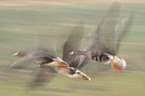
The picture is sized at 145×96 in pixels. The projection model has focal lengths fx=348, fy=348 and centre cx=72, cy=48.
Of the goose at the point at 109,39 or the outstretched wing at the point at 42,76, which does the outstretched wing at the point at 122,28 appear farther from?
the outstretched wing at the point at 42,76

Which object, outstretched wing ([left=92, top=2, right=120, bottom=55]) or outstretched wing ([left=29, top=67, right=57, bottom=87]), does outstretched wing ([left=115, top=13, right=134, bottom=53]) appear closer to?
outstretched wing ([left=92, top=2, right=120, bottom=55])

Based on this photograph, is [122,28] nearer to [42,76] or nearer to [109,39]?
[109,39]

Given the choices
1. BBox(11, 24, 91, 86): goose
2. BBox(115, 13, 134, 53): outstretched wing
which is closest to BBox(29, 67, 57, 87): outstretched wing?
BBox(11, 24, 91, 86): goose

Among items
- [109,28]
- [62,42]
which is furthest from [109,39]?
[62,42]

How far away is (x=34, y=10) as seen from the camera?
14.8ft

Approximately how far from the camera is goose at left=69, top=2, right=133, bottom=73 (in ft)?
1.45

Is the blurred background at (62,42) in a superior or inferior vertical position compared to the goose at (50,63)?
inferior

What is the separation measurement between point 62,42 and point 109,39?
12cm

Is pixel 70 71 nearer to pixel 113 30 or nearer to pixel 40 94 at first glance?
pixel 113 30

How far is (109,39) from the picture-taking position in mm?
435

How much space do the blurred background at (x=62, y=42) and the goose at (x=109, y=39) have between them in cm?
3

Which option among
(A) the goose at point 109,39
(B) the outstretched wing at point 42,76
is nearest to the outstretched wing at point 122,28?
(A) the goose at point 109,39

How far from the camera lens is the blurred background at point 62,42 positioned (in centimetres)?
69

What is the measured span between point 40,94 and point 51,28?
33.9 inches
